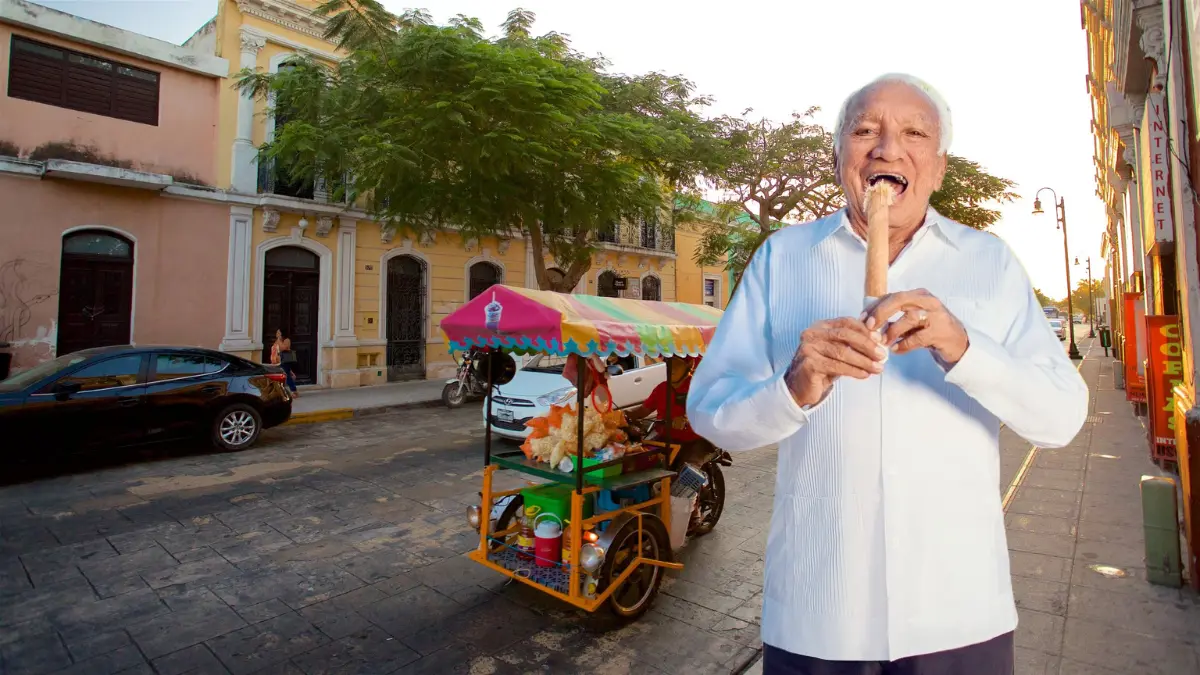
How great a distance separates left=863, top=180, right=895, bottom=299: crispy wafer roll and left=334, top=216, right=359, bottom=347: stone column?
642 inches

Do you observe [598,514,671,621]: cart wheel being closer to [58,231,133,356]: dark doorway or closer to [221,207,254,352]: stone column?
[221,207,254,352]: stone column

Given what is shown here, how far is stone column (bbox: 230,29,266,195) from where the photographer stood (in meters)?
14.3

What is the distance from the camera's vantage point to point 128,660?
11.5ft

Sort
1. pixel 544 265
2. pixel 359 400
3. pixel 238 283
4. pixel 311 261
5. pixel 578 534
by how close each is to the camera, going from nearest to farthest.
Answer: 1. pixel 578 534
2. pixel 359 400
3. pixel 238 283
4. pixel 544 265
5. pixel 311 261

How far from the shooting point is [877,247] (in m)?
1.13

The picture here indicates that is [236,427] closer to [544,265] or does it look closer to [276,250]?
[276,250]

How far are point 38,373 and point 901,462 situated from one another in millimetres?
10089

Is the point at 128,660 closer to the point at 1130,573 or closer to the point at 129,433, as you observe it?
the point at 129,433

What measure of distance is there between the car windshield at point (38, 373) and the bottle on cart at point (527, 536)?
7026 mm

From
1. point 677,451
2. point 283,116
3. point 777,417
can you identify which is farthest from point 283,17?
point 777,417

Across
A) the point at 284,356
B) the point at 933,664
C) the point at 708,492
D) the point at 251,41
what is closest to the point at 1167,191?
the point at 708,492

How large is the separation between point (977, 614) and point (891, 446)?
16.3 inches

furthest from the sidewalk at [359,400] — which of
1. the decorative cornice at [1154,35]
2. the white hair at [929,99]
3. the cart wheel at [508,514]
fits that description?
the decorative cornice at [1154,35]

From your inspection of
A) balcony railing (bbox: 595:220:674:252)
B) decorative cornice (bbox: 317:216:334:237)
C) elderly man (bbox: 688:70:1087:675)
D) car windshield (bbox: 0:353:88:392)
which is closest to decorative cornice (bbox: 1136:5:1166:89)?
elderly man (bbox: 688:70:1087:675)
